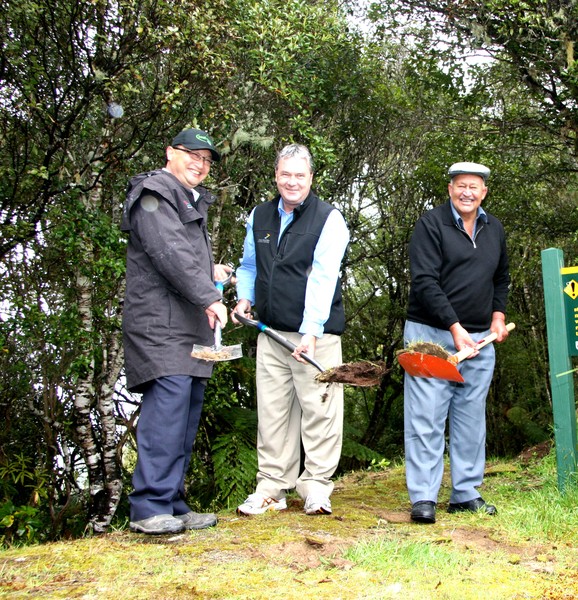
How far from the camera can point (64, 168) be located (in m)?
7.09

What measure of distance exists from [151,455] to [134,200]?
1450mm

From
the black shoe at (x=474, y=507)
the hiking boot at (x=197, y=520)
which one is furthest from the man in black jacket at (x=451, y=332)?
the hiking boot at (x=197, y=520)

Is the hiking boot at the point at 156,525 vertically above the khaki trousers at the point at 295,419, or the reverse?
the khaki trousers at the point at 295,419

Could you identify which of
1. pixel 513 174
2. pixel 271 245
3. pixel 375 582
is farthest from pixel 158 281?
pixel 513 174

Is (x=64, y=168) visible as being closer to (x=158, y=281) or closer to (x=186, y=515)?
(x=158, y=281)

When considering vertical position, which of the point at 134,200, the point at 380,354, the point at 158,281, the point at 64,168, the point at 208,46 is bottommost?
the point at 380,354

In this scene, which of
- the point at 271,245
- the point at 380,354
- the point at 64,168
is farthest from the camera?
the point at 380,354

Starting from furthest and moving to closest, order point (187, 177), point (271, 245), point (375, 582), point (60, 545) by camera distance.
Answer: point (271, 245)
point (187, 177)
point (60, 545)
point (375, 582)

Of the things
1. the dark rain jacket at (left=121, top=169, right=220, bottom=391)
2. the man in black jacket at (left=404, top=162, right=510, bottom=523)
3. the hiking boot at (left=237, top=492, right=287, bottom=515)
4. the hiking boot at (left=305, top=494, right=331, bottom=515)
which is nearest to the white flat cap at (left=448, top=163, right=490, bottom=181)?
the man in black jacket at (left=404, top=162, right=510, bottom=523)

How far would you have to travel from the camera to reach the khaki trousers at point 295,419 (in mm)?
4672

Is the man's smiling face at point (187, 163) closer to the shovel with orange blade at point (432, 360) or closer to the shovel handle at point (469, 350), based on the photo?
the shovel with orange blade at point (432, 360)

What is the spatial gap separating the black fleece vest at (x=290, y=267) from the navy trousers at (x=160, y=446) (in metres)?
0.91

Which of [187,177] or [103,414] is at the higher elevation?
[187,177]

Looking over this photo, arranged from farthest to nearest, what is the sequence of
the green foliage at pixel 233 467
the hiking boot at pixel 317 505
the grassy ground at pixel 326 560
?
the green foliage at pixel 233 467 < the hiking boot at pixel 317 505 < the grassy ground at pixel 326 560
